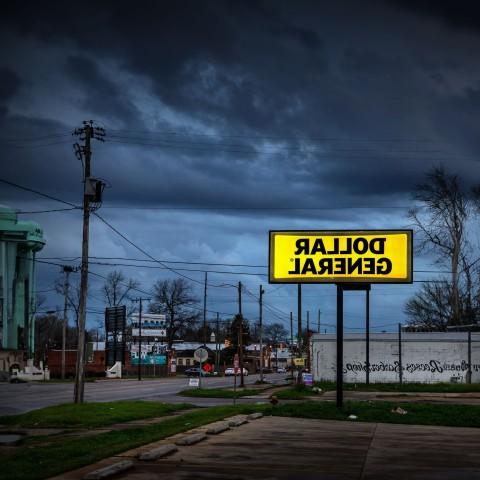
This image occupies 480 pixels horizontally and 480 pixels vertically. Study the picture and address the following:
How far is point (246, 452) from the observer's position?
14.4m

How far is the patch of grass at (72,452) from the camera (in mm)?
11664

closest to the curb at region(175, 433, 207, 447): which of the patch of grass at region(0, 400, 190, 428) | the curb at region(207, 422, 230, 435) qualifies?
the curb at region(207, 422, 230, 435)

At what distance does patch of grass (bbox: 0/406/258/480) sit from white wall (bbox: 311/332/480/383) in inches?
1641

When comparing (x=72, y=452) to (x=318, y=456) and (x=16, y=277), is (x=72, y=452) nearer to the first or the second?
(x=318, y=456)

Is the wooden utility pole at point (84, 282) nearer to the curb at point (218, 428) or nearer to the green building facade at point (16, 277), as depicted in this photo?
the curb at point (218, 428)

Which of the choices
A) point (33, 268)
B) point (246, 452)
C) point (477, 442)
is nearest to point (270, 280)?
point (477, 442)

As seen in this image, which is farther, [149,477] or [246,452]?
[246,452]

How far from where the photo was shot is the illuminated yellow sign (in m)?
25.2

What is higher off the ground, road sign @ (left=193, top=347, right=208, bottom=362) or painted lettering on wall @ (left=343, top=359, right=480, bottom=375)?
road sign @ (left=193, top=347, right=208, bottom=362)

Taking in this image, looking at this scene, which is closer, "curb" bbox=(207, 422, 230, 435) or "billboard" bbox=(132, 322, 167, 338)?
"curb" bbox=(207, 422, 230, 435)

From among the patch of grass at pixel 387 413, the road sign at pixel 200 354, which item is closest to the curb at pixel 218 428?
the patch of grass at pixel 387 413

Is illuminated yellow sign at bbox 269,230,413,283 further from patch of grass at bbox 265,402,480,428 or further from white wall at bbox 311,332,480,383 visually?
white wall at bbox 311,332,480,383

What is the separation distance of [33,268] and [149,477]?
3426 inches

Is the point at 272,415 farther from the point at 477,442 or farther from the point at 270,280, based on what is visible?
the point at 477,442
